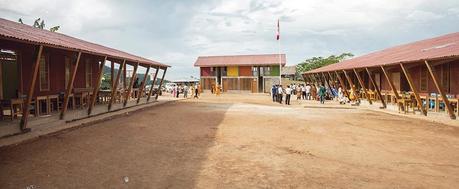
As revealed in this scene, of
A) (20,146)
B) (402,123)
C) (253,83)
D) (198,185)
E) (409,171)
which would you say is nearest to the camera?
(198,185)

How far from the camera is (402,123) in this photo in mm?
10906

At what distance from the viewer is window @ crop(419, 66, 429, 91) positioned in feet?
49.5

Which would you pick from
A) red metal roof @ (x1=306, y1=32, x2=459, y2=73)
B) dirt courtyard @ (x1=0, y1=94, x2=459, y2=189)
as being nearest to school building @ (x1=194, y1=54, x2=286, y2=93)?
red metal roof @ (x1=306, y1=32, x2=459, y2=73)

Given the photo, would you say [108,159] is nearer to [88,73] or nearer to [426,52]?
[88,73]

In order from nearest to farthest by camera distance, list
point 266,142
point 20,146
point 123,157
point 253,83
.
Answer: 1. point 123,157
2. point 20,146
3. point 266,142
4. point 253,83

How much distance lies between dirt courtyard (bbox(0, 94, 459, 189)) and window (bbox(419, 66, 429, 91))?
6494 mm

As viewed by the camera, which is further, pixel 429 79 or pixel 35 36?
pixel 429 79

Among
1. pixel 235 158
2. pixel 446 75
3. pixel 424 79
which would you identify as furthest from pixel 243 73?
pixel 235 158

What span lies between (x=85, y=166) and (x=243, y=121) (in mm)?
6659

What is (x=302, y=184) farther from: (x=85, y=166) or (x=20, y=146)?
(x=20, y=146)

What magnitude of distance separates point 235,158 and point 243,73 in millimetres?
34598

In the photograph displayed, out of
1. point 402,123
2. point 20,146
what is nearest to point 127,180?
point 20,146

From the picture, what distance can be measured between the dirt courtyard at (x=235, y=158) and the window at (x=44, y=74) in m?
4.29

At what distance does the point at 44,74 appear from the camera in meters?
12.3
